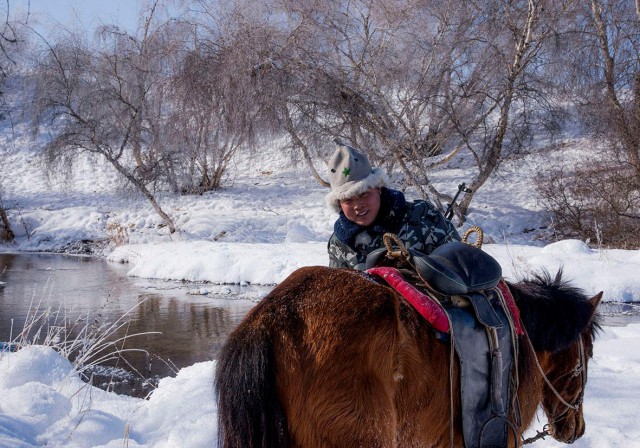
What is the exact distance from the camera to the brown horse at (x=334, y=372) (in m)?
1.59

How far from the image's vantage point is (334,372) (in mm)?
1637

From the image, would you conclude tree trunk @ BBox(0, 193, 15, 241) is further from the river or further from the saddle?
the saddle

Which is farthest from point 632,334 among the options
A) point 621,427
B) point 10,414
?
point 10,414

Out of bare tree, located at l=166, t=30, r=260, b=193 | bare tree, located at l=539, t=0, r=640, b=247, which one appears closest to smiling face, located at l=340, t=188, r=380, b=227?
bare tree, located at l=539, t=0, r=640, b=247

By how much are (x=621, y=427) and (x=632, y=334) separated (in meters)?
3.40

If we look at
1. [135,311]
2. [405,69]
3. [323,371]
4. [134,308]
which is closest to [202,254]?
[135,311]

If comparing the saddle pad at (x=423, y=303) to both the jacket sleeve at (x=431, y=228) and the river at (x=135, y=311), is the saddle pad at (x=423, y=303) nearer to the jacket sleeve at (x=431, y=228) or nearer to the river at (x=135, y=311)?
the jacket sleeve at (x=431, y=228)

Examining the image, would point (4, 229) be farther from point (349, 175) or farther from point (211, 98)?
point (349, 175)

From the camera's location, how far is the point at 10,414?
3.12 meters

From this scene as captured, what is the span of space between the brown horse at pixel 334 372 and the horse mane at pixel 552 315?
0.60 metres

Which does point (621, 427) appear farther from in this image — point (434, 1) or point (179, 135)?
point (179, 135)

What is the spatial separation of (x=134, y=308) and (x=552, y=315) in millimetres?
6539

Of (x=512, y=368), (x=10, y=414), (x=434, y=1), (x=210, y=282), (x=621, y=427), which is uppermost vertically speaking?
(x=434, y=1)

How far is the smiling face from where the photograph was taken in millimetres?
2859
